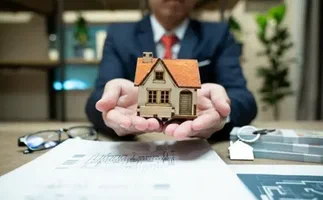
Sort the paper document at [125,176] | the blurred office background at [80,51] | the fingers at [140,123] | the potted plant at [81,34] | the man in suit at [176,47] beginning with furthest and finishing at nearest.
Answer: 1. the potted plant at [81,34]
2. the blurred office background at [80,51]
3. the man in suit at [176,47]
4. the fingers at [140,123]
5. the paper document at [125,176]

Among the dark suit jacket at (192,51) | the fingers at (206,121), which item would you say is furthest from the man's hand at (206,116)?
the dark suit jacket at (192,51)

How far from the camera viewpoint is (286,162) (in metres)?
0.51

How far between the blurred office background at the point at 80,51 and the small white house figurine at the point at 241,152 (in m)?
1.92

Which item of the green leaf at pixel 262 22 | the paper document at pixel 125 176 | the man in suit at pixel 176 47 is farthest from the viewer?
the green leaf at pixel 262 22

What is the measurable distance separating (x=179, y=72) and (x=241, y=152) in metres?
0.17

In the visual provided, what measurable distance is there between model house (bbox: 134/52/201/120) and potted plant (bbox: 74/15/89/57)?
229 centimetres

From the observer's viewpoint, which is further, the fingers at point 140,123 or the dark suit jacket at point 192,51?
the dark suit jacket at point 192,51

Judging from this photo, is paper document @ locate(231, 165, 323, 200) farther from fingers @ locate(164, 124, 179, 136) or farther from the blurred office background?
the blurred office background

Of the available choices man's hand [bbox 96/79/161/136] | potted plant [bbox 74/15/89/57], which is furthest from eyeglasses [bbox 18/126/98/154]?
potted plant [bbox 74/15/89/57]

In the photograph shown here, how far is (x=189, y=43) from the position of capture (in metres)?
0.94

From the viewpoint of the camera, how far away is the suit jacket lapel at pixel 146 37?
0.95 m

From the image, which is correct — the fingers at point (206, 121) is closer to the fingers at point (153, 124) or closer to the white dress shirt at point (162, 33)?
the fingers at point (153, 124)

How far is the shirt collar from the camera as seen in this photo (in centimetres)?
97

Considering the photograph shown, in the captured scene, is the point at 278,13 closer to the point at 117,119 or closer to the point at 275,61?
the point at 275,61
